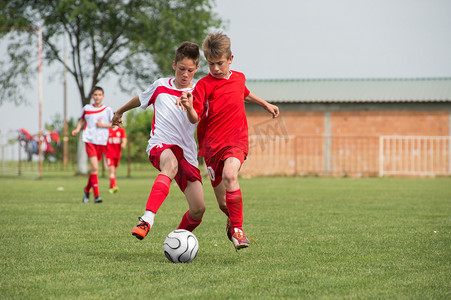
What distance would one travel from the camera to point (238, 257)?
575cm

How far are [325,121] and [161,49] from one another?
8.22m

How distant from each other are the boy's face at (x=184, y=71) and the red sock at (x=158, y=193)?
3.03 ft

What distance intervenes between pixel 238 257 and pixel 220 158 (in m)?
0.92

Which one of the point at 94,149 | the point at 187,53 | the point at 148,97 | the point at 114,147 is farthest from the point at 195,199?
the point at 114,147

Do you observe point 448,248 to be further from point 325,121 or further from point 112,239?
point 325,121

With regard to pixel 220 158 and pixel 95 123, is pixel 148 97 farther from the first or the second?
pixel 95 123

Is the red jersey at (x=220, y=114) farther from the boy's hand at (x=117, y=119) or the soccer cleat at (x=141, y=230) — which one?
the boy's hand at (x=117, y=119)

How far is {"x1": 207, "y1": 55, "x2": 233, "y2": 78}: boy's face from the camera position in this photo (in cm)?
580

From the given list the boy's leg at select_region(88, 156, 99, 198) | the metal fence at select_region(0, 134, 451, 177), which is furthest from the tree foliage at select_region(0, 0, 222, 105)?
the boy's leg at select_region(88, 156, 99, 198)

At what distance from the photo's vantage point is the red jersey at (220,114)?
5832mm

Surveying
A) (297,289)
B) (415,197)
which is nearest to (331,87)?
(415,197)

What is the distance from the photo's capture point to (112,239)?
689 centimetres

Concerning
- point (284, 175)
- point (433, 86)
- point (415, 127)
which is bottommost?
point (284, 175)

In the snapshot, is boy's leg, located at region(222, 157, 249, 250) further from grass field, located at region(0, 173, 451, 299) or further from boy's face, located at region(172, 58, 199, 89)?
boy's face, located at region(172, 58, 199, 89)
